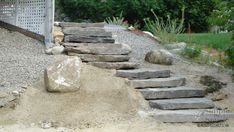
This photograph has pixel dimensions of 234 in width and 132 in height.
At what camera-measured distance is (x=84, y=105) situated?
7254 millimetres

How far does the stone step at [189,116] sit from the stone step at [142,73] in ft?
2.97

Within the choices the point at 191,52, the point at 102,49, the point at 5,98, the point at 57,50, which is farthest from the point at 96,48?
the point at 5,98

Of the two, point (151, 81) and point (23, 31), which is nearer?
point (151, 81)

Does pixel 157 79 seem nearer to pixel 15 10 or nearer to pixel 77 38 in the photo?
pixel 77 38

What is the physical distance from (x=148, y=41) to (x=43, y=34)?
212cm

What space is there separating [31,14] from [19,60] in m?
1.33

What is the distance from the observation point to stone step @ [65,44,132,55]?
8.53 metres

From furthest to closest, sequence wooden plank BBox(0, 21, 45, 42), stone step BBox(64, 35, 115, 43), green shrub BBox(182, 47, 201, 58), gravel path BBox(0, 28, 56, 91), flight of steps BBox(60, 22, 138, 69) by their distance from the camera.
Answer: green shrub BBox(182, 47, 201, 58)
wooden plank BBox(0, 21, 45, 42)
stone step BBox(64, 35, 115, 43)
flight of steps BBox(60, 22, 138, 69)
gravel path BBox(0, 28, 56, 91)

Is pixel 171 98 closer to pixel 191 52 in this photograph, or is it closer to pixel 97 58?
pixel 97 58

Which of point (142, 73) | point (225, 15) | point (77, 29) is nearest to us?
point (225, 15)

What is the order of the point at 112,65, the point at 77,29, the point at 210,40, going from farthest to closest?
1. the point at 210,40
2. the point at 77,29
3. the point at 112,65

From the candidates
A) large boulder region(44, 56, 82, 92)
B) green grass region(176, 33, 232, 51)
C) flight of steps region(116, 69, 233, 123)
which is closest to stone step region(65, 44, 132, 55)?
flight of steps region(116, 69, 233, 123)

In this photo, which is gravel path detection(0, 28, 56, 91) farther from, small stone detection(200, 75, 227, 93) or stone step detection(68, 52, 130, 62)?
small stone detection(200, 75, 227, 93)

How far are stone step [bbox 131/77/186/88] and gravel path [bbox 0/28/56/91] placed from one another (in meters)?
1.30
